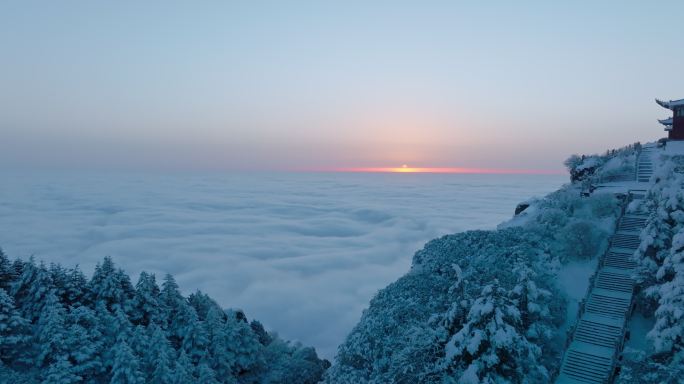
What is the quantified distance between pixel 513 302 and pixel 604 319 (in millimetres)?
7252

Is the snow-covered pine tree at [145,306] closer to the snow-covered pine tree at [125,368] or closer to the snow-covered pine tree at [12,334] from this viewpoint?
the snow-covered pine tree at [125,368]

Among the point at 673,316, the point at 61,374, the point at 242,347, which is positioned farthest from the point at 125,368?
the point at 673,316

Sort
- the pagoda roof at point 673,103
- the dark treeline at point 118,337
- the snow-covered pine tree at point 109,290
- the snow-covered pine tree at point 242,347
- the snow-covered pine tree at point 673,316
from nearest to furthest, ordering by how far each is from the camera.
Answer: the snow-covered pine tree at point 673,316, the dark treeline at point 118,337, the snow-covered pine tree at point 242,347, the snow-covered pine tree at point 109,290, the pagoda roof at point 673,103

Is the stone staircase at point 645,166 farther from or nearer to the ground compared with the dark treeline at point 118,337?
farther from the ground

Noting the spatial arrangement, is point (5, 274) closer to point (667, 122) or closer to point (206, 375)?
point (206, 375)

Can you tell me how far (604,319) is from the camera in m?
23.1

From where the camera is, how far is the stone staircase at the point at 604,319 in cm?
2062

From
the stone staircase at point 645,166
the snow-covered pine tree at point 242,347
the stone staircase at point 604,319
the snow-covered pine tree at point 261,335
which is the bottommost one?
the snow-covered pine tree at point 261,335

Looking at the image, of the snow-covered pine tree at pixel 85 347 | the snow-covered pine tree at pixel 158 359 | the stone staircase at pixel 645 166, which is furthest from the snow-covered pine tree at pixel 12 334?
the stone staircase at pixel 645 166

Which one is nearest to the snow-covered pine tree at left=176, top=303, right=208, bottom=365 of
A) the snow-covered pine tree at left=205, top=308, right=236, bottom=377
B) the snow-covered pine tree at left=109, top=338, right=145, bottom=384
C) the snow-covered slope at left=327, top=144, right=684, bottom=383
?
the snow-covered pine tree at left=205, top=308, right=236, bottom=377

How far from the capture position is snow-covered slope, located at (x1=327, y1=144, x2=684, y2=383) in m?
18.8

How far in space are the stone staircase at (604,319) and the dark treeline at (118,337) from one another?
2096cm

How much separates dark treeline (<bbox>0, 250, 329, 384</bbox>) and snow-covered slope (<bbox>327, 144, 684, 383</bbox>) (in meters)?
9.65

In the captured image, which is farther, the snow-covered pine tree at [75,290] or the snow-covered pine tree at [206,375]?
the snow-covered pine tree at [75,290]
